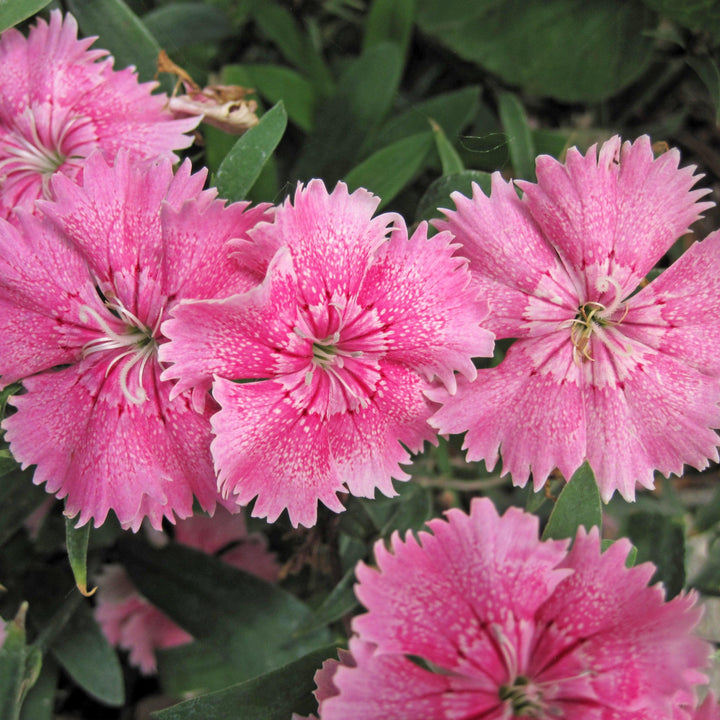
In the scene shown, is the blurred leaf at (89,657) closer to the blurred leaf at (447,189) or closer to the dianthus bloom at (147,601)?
the dianthus bloom at (147,601)

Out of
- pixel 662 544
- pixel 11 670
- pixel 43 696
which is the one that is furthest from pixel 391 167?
pixel 43 696

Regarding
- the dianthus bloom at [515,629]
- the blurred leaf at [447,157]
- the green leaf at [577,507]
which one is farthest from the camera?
the blurred leaf at [447,157]

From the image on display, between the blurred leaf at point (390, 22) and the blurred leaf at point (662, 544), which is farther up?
the blurred leaf at point (390, 22)

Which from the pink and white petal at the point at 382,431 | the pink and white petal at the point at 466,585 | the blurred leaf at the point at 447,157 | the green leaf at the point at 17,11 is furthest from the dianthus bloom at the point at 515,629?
the green leaf at the point at 17,11

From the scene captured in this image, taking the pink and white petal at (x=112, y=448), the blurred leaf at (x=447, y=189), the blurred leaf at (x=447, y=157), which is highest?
the blurred leaf at (x=447, y=157)

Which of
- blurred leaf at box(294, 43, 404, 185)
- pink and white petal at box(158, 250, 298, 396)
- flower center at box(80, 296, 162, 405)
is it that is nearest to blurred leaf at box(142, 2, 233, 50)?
blurred leaf at box(294, 43, 404, 185)

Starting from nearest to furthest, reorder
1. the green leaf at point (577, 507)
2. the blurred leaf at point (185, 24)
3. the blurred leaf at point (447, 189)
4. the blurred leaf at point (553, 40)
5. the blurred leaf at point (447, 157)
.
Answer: the green leaf at point (577, 507) → the blurred leaf at point (447, 189) → the blurred leaf at point (447, 157) → the blurred leaf at point (185, 24) → the blurred leaf at point (553, 40)
